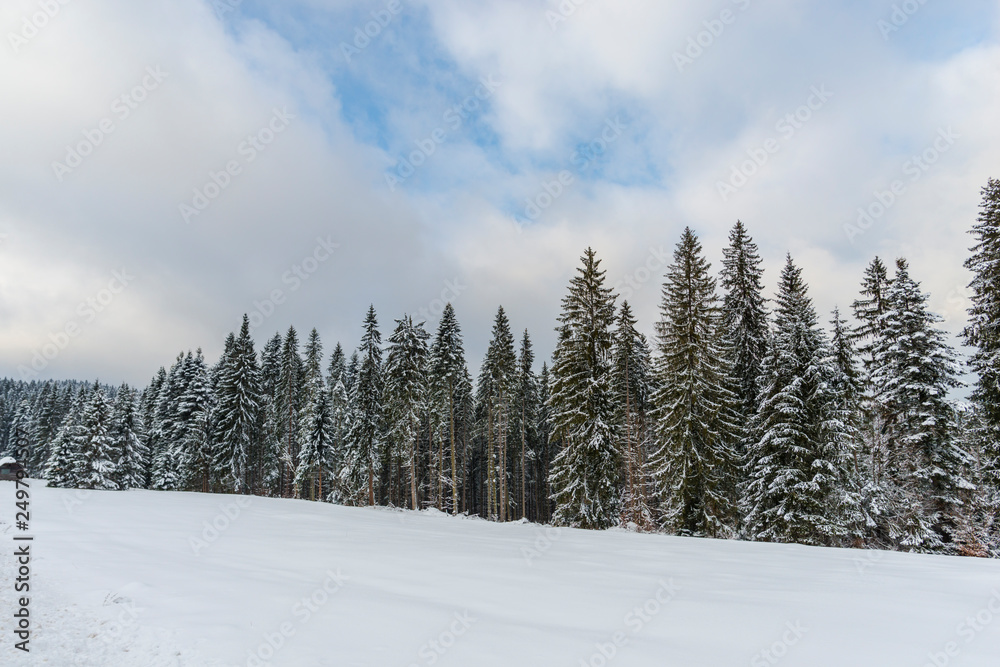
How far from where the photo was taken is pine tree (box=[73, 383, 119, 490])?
127ft

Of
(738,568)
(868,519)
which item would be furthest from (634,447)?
(738,568)

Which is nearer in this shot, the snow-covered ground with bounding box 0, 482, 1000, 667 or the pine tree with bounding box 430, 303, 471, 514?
the snow-covered ground with bounding box 0, 482, 1000, 667

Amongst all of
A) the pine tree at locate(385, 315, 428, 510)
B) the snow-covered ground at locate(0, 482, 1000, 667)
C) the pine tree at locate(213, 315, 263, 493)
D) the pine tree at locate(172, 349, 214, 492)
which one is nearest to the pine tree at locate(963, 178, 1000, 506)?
the snow-covered ground at locate(0, 482, 1000, 667)

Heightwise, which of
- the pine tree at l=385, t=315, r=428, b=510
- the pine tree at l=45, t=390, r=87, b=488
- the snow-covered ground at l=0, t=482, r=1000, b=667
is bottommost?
the snow-covered ground at l=0, t=482, r=1000, b=667

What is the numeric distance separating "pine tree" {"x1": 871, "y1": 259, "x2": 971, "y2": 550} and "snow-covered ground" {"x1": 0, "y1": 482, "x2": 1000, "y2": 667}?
12401 millimetres

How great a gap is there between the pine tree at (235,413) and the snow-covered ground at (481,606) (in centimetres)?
3357

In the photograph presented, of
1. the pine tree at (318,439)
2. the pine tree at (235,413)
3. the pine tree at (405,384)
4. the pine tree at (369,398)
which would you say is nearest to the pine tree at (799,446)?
the pine tree at (405,384)

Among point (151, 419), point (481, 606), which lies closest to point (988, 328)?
point (481, 606)

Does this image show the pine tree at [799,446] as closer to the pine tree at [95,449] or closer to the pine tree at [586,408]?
the pine tree at [586,408]

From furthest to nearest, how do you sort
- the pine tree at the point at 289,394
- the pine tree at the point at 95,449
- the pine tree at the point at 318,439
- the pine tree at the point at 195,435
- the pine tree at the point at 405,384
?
the pine tree at the point at 289,394
the pine tree at the point at 318,439
the pine tree at the point at 195,435
the pine tree at the point at 95,449
the pine tree at the point at 405,384

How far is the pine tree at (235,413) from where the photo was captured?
43375 mm

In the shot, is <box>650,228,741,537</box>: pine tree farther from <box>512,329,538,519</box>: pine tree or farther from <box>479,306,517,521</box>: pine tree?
<box>512,329,538,519</box>: pine tree

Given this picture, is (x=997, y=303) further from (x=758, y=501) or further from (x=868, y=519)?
(x=758, y=501)

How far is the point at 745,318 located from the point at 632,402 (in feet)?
39.1
